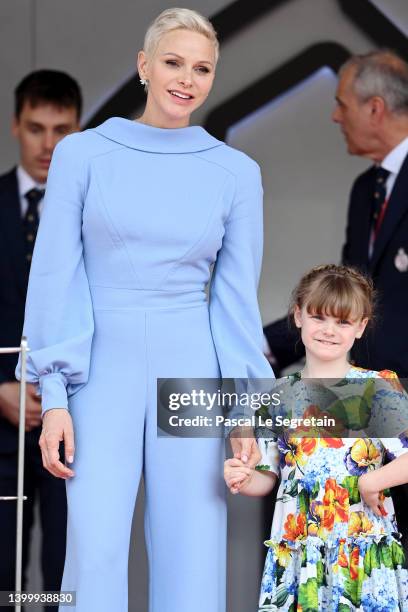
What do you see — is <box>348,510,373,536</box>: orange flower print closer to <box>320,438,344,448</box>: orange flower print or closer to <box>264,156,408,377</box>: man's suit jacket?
<box>320,438,344,448</box>: orange flower print

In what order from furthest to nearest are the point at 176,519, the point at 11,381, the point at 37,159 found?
1. the point at 37,159
2. the point at 11,381
3. the point at 176,519

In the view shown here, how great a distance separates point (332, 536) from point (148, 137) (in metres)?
1.05

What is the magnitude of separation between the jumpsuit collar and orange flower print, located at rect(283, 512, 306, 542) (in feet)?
3.02

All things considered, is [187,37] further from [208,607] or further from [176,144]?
[208,607]

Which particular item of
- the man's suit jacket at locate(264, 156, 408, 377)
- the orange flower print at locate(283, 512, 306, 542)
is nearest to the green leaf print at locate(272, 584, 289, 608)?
the orange flower print at locate(283, 512, 306, 542)

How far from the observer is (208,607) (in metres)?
2.79

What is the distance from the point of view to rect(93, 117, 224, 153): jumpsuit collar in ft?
9.34

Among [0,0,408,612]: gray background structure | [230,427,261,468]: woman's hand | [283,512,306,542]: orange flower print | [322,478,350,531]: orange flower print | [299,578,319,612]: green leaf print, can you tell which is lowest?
[299,578,319,612]: green leaf print

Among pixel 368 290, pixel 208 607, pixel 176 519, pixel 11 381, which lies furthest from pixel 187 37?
pixel 11 381

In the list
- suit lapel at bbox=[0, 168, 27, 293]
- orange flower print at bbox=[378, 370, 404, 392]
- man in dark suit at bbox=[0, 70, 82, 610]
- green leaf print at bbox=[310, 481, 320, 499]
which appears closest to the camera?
green leaf print at bbox=[310, 481, 320, 499]

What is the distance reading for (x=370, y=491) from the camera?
2.97 meters

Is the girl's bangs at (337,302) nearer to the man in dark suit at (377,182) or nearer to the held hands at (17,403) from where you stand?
the man in dark suit at (377,182)

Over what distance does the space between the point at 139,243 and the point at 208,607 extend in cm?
83

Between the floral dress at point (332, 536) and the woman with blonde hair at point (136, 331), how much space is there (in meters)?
0.20
